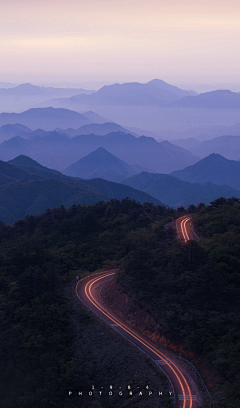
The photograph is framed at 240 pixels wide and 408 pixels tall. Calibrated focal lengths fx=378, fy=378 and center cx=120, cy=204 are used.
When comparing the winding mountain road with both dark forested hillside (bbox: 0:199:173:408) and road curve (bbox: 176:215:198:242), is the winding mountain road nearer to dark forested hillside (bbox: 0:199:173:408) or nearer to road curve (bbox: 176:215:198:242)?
dark forested hillside (bbox: 0:199:173:408)

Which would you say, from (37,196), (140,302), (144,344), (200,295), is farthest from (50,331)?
(37,196)

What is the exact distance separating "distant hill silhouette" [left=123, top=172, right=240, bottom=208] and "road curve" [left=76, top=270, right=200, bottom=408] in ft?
438

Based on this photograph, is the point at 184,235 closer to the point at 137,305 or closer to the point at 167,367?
the point at 137,305

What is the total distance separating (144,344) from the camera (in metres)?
17.9

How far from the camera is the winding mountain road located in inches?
565

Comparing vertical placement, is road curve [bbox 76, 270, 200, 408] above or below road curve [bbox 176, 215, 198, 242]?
below

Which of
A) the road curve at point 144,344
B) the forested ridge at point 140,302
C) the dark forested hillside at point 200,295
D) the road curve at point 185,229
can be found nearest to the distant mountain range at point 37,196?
the road curve at point 185,229

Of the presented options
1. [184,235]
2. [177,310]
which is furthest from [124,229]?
[177,310]

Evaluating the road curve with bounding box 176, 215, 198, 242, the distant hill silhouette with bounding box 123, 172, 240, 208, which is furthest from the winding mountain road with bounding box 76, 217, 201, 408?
the distant hill silhouette with bounding box 123, 172, 240, 208

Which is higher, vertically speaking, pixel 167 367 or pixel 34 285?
pixel 34 285

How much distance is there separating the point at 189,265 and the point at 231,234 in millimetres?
5242

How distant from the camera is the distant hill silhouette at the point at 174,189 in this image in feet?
520

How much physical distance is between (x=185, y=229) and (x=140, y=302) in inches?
502

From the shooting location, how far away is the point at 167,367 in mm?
16078
